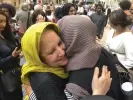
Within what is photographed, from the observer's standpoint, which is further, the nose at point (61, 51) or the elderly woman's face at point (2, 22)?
the elderly woman's face at point (2, 22)

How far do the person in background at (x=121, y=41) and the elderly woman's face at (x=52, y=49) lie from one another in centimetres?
150

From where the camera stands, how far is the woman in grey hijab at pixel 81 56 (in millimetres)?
1405

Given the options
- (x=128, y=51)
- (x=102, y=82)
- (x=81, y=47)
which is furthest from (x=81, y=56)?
(x=128, y=51)

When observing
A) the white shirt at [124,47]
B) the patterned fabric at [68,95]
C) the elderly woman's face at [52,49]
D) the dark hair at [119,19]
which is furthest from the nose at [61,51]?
the dark hair at [119,19]

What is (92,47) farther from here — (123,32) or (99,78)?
(123,32)

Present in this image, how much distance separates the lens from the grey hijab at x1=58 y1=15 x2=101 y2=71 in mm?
1424

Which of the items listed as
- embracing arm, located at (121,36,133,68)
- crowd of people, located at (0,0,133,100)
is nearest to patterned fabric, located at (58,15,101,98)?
crowd of people, located at (0,0,133,100)

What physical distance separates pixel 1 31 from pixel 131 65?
162 centimetres

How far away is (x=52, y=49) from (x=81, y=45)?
7.4 inches

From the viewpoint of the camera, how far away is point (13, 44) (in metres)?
3.40

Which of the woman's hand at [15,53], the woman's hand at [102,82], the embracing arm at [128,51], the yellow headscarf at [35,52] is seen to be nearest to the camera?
the woman's hand at [102,82]

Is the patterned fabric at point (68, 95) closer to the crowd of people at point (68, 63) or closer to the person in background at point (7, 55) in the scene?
the crowd of people at point (68, 63)

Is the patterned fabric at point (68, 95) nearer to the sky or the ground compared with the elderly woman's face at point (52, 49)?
nearer to the ground

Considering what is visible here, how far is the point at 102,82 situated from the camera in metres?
1.44
